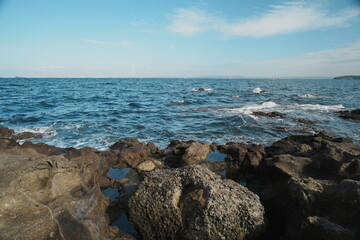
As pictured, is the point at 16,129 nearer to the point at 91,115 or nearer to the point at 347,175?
the point at 91,115

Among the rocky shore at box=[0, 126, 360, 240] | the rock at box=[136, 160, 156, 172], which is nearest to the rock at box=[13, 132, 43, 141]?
the rock at box=[136, 160, 156, 172]

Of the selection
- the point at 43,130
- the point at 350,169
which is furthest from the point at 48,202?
the point at 43,130

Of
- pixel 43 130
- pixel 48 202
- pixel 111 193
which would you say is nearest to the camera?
pixel 48 202

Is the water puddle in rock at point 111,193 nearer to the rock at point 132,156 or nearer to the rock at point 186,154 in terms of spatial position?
the rock at point 132,156

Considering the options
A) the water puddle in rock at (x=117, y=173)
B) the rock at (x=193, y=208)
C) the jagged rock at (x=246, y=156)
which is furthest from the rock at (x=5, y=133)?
the jagged rock at (x=246, y=156)

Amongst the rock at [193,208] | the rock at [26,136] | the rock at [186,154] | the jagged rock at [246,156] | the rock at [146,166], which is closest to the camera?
the rock at [193,208]

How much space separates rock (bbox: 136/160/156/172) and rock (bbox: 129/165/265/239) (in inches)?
134

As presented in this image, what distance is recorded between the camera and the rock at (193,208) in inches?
157

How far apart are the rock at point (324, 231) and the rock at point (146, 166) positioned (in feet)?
18.8

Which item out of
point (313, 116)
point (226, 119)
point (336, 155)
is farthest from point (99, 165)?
point (313, 116)

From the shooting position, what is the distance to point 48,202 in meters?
4.18

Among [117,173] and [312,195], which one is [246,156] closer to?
[312,195]

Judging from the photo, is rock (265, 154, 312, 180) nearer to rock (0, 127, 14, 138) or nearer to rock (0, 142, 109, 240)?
rock (0, 142, 109, 240)

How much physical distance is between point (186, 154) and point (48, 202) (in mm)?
5417
